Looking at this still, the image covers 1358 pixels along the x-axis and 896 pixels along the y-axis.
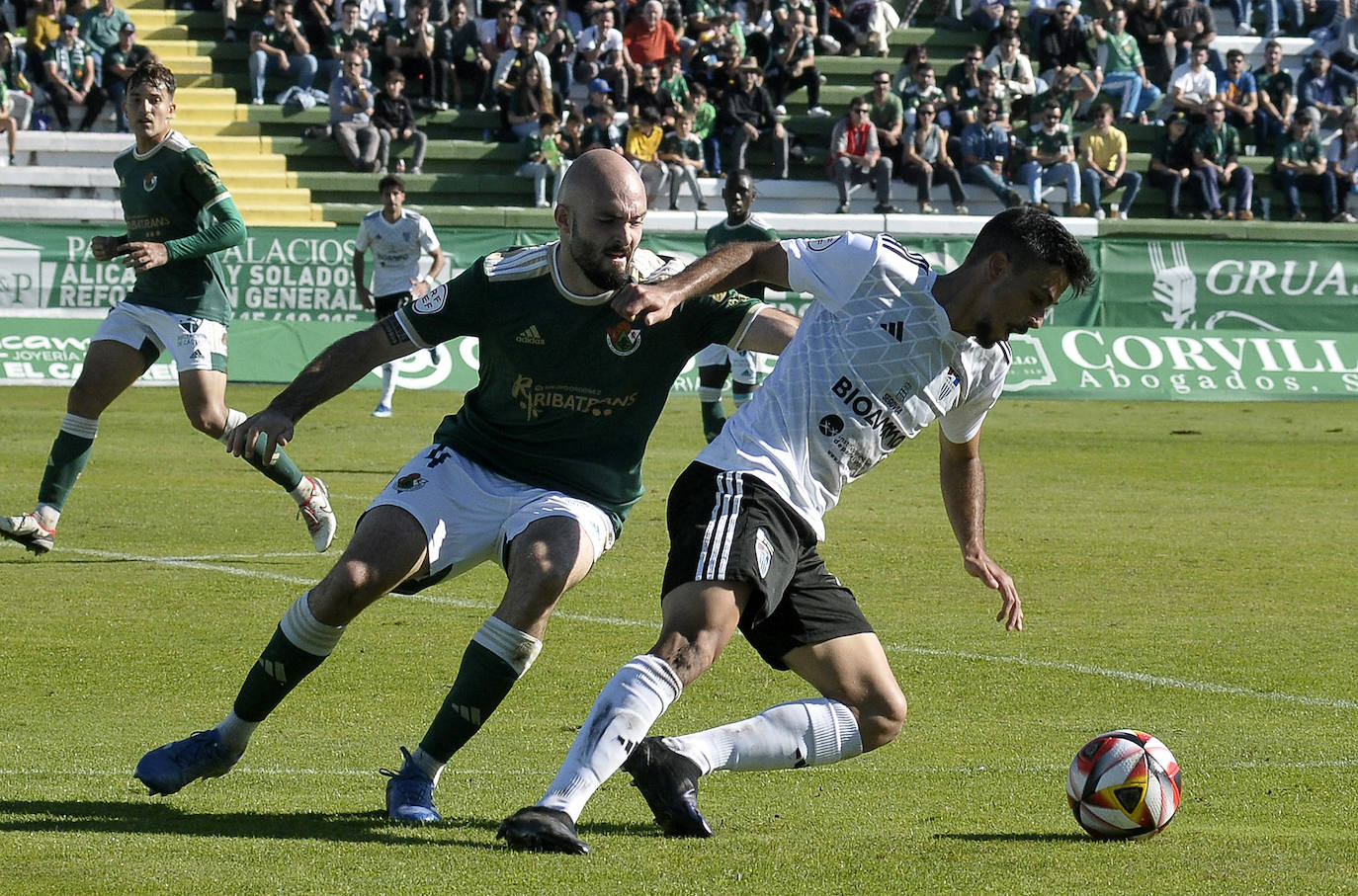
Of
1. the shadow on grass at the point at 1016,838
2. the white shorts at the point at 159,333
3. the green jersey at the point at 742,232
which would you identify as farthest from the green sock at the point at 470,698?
the green jersey at the point at 742,232

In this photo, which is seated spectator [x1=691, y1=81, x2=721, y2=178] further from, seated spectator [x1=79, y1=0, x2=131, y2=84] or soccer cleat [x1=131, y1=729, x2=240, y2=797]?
soccer cleat [x1=131, y1=729, x2=240, y2=797]

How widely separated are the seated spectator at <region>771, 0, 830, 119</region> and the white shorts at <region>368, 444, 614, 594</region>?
2496 centimetres

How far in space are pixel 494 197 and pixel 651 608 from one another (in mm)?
19788

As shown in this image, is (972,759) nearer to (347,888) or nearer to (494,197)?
(347,888)

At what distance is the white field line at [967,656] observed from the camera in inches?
287

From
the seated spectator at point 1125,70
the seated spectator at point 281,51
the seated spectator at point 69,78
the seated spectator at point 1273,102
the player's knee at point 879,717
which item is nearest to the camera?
the player's knee at point 879,717

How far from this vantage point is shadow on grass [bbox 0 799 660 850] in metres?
4.86

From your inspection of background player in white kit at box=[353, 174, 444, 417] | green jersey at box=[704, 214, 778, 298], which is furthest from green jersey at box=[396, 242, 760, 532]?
background player in white kit at box=[353, 174, 444, 417]

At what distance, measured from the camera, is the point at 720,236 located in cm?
1587

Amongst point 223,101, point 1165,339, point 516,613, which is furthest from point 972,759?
point 223,101

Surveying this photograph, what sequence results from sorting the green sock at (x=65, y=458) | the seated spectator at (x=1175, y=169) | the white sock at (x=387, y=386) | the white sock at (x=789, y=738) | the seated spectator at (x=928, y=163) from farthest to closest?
the seated spectator at (x=1175, y=169), the seated spectator at (x=928, y=163), the white sock at (x=387, y=386), the green sock at (x=65, y=458), the white sock at (x=789, y=738)

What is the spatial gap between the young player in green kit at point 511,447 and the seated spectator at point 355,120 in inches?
894

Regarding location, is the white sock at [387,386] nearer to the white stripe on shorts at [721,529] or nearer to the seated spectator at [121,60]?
the seated spectator at [121,60]

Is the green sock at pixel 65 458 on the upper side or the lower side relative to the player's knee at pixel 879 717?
lower
